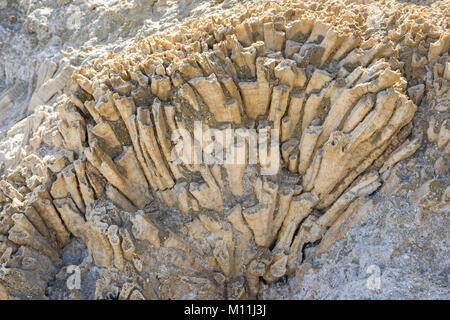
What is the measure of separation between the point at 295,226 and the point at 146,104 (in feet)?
14.0

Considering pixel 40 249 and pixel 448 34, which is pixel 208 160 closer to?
pixel 40 249

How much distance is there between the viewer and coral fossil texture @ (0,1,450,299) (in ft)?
32.2

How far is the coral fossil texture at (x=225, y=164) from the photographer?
9812 millimetres

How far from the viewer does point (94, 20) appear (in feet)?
50.9

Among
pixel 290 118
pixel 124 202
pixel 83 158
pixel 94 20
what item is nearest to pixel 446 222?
pixel 290 118

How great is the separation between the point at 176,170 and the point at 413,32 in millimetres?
6026

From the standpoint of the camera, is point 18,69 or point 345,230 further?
point 18,69

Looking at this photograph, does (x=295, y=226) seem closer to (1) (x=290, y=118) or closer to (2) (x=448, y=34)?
(1) (x=290, y=118)

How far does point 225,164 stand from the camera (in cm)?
1038

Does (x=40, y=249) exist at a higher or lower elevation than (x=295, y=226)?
higher

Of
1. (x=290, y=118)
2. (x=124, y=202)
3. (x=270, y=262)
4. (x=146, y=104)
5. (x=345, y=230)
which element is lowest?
(x=270, y=262)

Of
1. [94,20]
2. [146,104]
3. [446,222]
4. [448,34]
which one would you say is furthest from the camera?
[94,20]

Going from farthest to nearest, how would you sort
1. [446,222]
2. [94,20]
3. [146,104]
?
[94,20]
[146,104]
[446,222]

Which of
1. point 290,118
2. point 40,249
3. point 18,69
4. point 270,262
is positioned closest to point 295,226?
point 270,262
